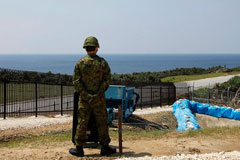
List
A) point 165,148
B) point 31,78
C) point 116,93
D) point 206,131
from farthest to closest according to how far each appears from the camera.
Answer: point 31,78
point 116,93
point 206,131
point 165,148

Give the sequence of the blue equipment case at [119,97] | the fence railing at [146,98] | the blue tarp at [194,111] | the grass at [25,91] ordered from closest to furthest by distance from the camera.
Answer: the blue tarp at [194,111], the blue equipment case at [119,97], the grass at [25,91], the fence railing at [146,98]

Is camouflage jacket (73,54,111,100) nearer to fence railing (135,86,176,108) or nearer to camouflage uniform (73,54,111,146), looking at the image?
camouflage uniform (73,54,111,146)

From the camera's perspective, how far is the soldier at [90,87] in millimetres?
7668

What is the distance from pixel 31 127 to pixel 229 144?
27.6ft

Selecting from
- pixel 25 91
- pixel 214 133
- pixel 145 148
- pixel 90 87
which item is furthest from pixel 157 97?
pixel 90 87

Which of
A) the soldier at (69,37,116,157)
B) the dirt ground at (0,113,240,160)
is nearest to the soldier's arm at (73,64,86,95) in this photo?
the soldier at (69,37,116,157)

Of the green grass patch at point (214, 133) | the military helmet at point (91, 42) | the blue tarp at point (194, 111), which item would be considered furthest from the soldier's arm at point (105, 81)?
Result: the blue tarp at point (194, 111)

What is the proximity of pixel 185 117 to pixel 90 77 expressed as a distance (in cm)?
938

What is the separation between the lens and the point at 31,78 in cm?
2430

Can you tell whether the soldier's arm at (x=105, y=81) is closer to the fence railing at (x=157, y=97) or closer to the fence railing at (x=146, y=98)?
the fence railing at (x=146, y=98)

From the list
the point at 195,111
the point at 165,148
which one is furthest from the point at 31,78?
the point at 165,148

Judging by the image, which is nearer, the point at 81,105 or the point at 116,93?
the point at 81,105

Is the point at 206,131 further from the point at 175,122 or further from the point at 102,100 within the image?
the point at 175,122

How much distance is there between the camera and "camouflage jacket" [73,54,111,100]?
766cm
